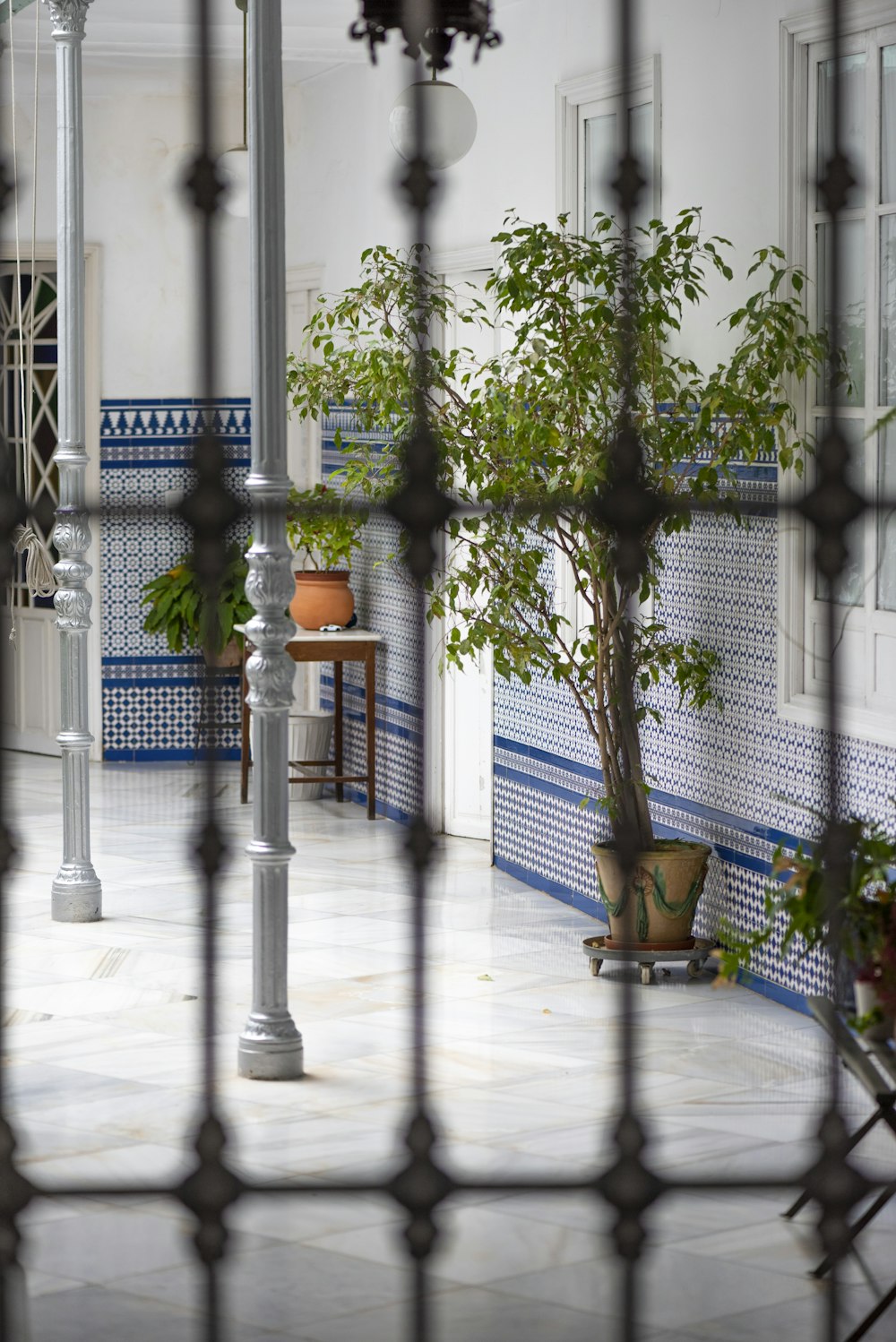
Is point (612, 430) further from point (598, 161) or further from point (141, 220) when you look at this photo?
point (141, 220)

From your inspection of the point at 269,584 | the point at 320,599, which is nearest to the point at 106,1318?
the point at 269,584

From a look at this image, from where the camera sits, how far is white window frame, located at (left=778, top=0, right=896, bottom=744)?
5066mm

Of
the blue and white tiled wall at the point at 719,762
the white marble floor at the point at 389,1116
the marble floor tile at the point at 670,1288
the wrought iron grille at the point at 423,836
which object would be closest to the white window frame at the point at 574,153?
the blue and white tiled wall at the point at 719,762

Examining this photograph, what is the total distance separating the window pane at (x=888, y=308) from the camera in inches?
200

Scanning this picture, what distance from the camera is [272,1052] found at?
4.82 metres

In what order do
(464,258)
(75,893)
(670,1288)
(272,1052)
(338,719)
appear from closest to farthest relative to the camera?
(670,1288) → (272,1052) → (75,893) → (464,258) → (338,719)

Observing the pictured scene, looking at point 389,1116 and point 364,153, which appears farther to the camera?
point 364,153

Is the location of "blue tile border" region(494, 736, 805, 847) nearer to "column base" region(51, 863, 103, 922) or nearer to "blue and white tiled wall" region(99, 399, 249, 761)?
"column base" region(51, 863, 103, 922)

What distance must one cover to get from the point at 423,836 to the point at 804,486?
393 cm

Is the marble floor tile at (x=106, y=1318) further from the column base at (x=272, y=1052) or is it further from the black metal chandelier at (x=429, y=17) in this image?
the black metal chandelier at (x=429, y=17)

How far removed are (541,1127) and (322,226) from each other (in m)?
6.14

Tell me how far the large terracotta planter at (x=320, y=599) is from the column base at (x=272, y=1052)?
4201 millimetres

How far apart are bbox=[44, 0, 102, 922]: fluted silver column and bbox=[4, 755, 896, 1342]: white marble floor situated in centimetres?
25

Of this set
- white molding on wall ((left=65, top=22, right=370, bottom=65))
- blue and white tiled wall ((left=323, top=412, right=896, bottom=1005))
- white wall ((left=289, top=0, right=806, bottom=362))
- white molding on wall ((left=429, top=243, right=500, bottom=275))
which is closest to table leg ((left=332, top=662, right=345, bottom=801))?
blue and white tiled wall ((left=323, top=412, right=896, bottom=1005))
